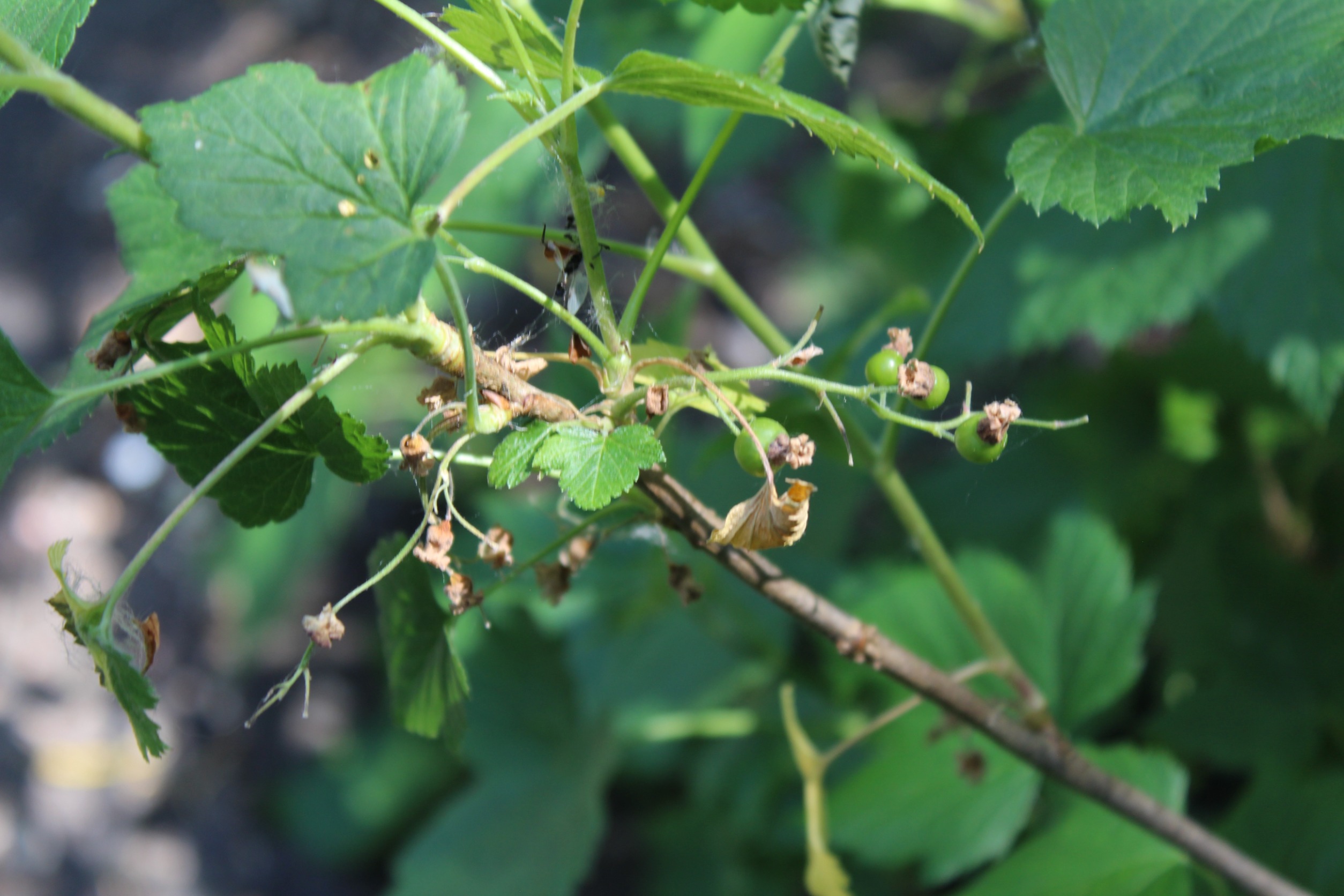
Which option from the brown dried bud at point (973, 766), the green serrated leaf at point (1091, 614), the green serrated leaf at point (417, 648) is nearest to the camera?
the green serrated leaf at point (417, 648)

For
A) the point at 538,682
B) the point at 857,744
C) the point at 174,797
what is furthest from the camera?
the point at 174,797

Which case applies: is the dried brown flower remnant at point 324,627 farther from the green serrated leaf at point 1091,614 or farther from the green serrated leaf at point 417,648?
the green serrated leaf at point 1091,614

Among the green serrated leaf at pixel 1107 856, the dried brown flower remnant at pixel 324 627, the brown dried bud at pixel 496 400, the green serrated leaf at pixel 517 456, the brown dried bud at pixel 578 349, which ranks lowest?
the green serrated leaf at pixel 1107 856

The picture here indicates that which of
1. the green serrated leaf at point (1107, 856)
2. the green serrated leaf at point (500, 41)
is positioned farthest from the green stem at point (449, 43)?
the green serrated leaf at point (1107, 856)

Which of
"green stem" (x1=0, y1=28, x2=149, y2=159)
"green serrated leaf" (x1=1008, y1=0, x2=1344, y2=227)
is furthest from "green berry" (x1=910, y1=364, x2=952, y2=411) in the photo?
"green stem" (x1=0, y1=28, x2=149, y2=159)

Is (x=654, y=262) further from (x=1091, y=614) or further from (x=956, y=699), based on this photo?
(x=1091, y=614)

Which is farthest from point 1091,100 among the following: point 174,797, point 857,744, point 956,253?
point 174,797

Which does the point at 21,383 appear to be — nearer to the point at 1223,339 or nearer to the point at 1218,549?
the point at 1218,549
